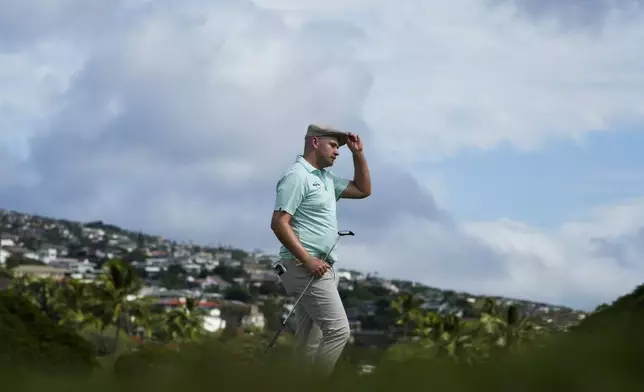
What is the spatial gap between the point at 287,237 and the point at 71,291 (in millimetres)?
82659

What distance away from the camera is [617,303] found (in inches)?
481

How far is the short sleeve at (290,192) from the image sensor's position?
24.6 ft

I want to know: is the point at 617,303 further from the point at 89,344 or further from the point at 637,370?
the point at 637,370

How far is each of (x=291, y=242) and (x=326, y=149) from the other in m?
0.81

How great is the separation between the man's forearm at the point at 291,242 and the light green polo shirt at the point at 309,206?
159mm

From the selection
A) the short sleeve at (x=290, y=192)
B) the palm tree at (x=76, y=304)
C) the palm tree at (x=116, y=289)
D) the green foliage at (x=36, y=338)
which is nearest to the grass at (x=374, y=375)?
the short sleeve at (x=290, y=192)

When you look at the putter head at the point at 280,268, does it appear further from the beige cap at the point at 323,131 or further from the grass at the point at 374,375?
the grass at the point at 374,375

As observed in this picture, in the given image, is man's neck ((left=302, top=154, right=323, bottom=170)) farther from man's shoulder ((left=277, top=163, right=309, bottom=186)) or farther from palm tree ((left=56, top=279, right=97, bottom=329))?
palm tree ((left=56, top=279, right=97, bottom=329))

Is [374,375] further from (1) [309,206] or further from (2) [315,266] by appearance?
(1) [309,206]

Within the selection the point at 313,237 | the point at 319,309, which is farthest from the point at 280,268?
the point at 319,309

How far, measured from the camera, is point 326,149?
25.6ft

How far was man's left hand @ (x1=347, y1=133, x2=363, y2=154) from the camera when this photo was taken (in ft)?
26.3

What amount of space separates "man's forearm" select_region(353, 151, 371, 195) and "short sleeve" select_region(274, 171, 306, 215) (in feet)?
2.47

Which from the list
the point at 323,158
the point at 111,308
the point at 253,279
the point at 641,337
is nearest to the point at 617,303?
the point at 323,158
